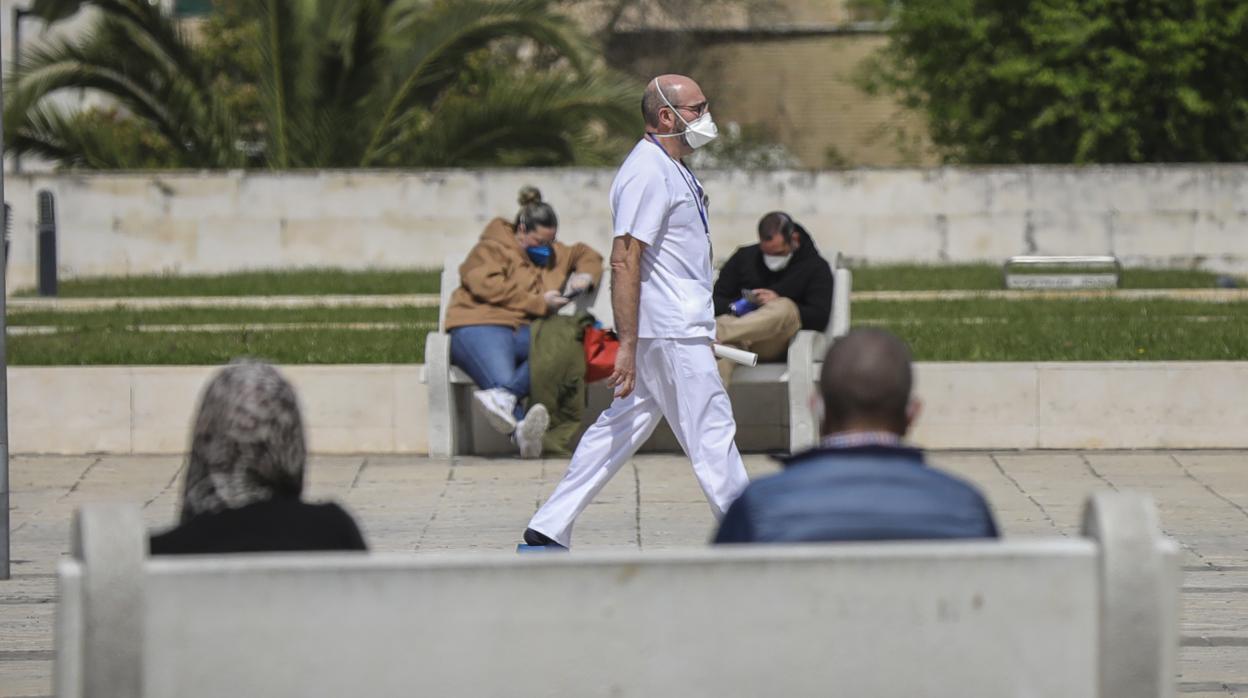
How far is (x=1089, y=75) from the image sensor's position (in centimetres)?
2598

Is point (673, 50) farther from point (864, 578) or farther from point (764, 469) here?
point (864, 578)

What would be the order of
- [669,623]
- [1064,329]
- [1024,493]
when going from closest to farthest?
[669,623]
[1024,493]
[1064,329]

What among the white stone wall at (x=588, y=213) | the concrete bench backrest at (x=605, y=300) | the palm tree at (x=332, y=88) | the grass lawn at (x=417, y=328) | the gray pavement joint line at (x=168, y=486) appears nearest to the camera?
the gray pavement joint line at (x=168, y=486)

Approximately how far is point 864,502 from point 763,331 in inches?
261

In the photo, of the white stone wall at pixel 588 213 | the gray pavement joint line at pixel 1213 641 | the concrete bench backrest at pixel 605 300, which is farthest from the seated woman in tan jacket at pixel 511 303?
the white stone wall at pixel 588 213

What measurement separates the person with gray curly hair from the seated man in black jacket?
251 inches

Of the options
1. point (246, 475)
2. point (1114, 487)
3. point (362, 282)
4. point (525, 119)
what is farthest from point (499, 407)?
point (525, 119)

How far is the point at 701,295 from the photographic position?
698 cm

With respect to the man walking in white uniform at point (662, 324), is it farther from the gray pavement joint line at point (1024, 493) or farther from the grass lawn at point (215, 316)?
the grass lawn at point (215, 316)

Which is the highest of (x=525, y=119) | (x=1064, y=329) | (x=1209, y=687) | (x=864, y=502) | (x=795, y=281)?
(x=525, y=119)

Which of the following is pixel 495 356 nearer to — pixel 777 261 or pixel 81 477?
pixel 777 261

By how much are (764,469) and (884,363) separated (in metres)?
6.29

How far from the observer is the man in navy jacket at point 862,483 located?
3.46 meters

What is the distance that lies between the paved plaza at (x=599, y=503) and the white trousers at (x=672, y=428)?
0.82m
